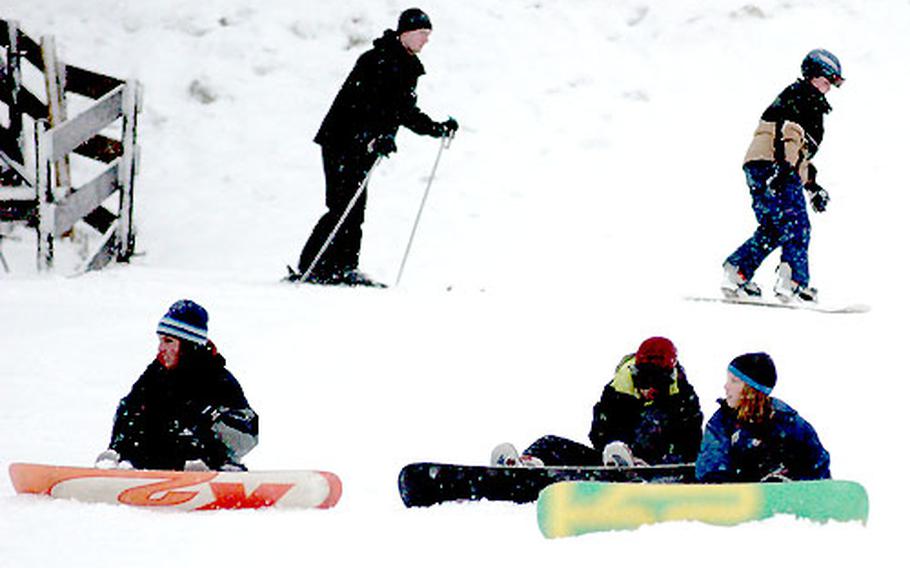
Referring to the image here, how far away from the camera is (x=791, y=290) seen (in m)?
9.29

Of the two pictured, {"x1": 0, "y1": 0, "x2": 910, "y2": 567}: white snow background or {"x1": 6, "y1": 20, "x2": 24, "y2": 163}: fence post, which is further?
{"x1": 6, "y1": 20, "x2": 24, "y2": 163}: fence post

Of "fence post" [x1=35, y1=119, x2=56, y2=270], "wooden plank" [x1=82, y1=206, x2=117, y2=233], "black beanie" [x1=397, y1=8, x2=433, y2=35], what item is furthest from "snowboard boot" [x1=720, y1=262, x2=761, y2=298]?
"wooden plank" [x1=82, y1=206, x2=117, y2=233]

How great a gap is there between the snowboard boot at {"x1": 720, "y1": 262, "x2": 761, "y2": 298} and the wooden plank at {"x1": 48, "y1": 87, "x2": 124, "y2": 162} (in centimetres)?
435

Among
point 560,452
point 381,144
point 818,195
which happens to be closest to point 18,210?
point 381,144

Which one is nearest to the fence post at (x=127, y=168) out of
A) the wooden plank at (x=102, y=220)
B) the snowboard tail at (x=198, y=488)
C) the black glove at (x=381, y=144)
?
the wooden plank at (x=102, y=220)

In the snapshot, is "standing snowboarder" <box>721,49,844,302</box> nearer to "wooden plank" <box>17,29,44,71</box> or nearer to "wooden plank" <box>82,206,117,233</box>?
"wooden plank" <box>82,206,117,233</box>

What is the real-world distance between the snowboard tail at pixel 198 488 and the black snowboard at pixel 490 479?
0.33 meters

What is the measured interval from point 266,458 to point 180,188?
22.2 ft

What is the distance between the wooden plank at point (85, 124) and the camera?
979cm

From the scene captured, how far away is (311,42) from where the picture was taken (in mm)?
14828

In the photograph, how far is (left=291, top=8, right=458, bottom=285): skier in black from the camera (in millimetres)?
9516

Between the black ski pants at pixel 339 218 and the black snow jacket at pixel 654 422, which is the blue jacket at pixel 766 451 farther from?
the black ski pants at pixel 339 218

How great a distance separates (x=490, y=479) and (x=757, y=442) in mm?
963

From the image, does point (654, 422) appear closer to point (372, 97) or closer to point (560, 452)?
point (560, 452)
